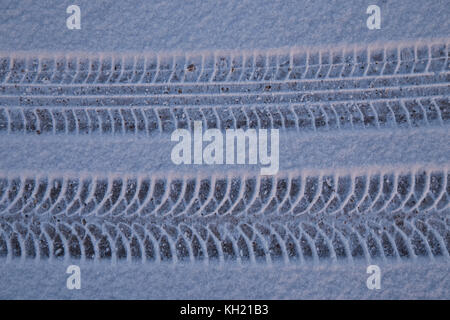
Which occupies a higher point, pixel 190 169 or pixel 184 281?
pixel 190 169

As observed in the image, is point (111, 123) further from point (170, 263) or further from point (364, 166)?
point (364, 166)

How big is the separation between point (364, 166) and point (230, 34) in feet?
2.87

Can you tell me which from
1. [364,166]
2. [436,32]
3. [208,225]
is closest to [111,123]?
[208,225]

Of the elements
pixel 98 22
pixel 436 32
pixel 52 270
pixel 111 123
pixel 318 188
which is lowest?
pixel 52 270

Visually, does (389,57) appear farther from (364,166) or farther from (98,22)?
(98,22)

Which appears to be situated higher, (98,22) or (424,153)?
(98,22)

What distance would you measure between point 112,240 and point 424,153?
1.49 m

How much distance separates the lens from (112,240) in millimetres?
1614

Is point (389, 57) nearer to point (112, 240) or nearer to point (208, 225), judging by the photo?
point (208, 225)

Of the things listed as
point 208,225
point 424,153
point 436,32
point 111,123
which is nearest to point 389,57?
point 436,32

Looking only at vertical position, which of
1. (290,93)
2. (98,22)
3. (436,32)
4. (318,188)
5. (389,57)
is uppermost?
(98,22)

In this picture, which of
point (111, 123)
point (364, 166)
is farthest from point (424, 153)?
point (111, 123)

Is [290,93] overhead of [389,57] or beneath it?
beneath

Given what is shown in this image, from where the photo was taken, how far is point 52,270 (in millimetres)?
1590
